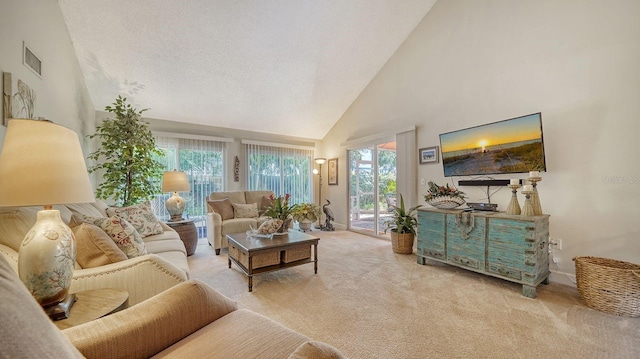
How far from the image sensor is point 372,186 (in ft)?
16.7

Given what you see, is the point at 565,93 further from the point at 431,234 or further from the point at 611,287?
the point at 431,234

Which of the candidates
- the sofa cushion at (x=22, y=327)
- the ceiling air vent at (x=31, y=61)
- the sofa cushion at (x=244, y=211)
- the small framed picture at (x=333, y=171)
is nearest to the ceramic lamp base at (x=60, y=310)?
the sofa cushion at (x=22, y=327)

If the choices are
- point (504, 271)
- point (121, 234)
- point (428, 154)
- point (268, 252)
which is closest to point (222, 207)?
point (268, 252)

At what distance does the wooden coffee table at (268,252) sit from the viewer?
2521mm

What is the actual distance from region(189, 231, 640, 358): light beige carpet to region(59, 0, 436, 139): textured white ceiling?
9.43 ft

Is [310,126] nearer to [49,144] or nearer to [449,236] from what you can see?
[449,236]

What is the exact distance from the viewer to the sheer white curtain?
185 inches

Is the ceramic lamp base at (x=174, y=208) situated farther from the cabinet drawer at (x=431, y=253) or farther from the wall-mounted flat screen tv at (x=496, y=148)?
the wall-mounted flat screen tv at (x=496, y=148)

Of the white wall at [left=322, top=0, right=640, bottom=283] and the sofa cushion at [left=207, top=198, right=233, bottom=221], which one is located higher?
the white wall at [left=322, top=0, right=640, bottom=283]

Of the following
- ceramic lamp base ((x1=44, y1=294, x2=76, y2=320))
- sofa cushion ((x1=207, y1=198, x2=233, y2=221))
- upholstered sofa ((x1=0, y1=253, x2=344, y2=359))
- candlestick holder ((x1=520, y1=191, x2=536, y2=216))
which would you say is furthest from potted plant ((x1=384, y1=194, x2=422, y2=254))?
ceramic lamp base ((x1=44, y1=294, x2=76, y2=320))

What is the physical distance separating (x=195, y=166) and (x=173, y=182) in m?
1.35

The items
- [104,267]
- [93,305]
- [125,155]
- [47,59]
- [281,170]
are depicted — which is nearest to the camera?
[93,305]

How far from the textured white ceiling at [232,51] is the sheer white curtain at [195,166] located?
452 mm

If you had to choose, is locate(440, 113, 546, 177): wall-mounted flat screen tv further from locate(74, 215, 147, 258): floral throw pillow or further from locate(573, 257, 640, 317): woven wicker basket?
locate(74, 215, 147, 258): floral throw pillow
